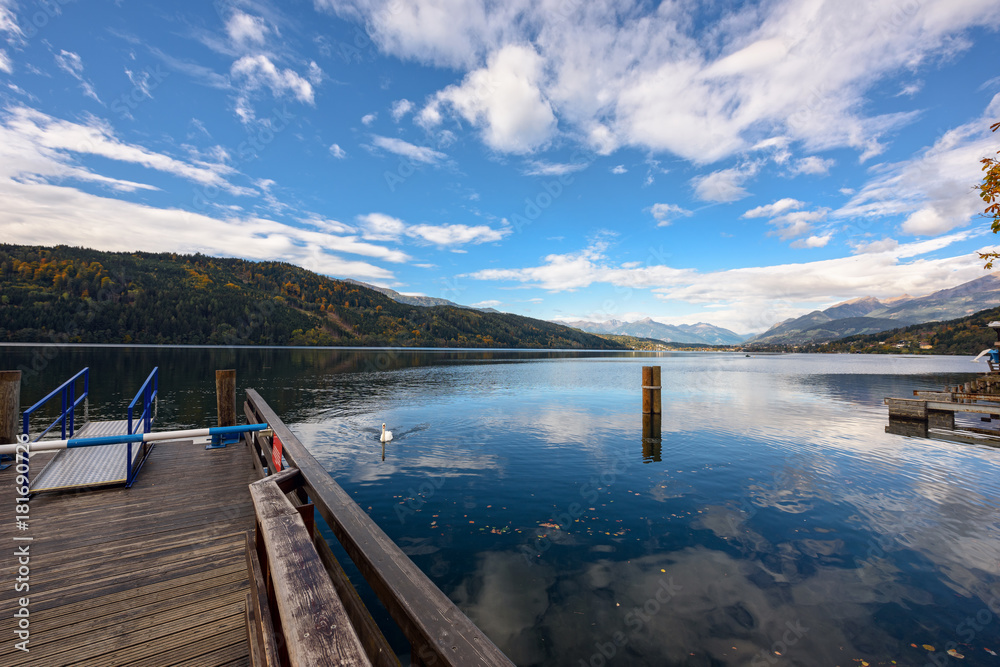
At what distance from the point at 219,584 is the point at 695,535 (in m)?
10.7

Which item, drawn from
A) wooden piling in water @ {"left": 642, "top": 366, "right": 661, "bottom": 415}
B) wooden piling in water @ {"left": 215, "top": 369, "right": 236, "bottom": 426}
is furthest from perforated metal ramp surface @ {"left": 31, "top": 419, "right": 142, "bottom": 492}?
wooden piling in water @ {"left": 642, "top": 366, "right": 661, "bottom": 415}

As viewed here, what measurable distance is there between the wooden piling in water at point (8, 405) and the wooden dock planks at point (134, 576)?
60.9 inches

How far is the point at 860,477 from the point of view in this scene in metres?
15.4

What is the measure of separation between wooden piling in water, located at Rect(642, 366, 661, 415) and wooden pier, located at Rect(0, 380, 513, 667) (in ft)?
70.9

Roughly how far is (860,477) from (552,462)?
1209 cm

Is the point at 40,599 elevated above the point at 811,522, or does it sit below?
above

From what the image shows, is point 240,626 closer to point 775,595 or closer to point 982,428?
point 775,595

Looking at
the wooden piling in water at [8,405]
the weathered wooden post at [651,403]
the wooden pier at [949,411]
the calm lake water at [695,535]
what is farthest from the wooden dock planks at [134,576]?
the wooden pier at [949,411]

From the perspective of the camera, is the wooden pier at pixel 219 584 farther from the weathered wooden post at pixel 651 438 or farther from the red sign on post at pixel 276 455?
the weathered wooden post at pixel 651 438

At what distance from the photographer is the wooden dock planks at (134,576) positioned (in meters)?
4.11

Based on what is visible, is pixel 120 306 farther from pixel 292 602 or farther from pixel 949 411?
pixel 949 411

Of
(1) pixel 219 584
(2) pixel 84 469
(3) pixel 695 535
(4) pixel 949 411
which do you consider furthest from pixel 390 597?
(4) pixel 949 411

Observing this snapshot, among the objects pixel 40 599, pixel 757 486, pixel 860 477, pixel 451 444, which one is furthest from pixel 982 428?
pixel 40 599

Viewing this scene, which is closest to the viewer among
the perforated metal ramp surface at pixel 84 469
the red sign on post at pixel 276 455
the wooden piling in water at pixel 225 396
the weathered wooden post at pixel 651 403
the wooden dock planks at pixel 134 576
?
the wooden dock planks at pixel 134 576
